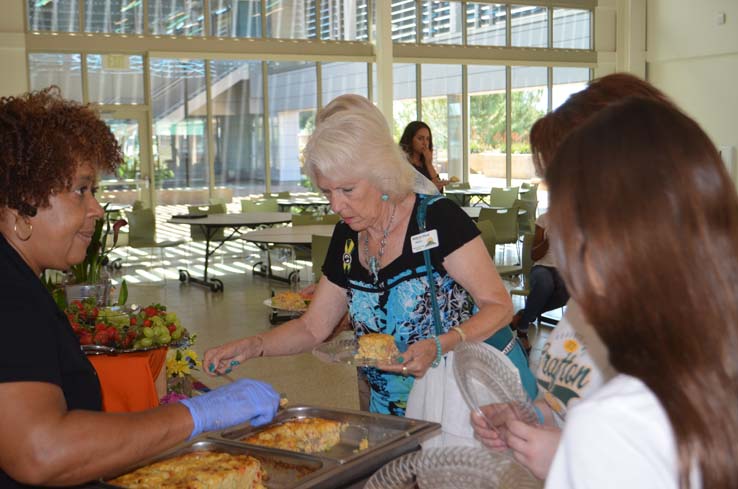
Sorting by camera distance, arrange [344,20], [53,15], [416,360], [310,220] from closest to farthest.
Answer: [416,360] < [310,220] < [53,15] < [344,20]

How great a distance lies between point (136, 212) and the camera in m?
9.70

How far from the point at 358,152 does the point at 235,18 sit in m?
11.7

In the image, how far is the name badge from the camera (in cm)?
226

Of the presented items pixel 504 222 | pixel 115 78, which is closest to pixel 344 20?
pixel 115 78

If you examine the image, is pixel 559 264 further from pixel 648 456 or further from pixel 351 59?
pixel 351 59

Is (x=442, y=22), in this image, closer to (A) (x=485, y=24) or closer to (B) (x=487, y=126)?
(A) (x=485, y=24)

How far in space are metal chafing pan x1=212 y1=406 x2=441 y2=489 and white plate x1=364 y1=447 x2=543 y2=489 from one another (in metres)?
0.07

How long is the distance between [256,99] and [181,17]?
1785mm

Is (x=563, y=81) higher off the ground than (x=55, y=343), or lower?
higher

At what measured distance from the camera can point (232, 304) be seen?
832cm

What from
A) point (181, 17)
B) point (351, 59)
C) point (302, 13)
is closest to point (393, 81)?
point (351, 59)

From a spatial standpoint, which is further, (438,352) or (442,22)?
(442,22)

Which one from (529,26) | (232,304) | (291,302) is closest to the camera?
(291,302)

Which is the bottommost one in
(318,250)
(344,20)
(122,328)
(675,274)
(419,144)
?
(318,250)
